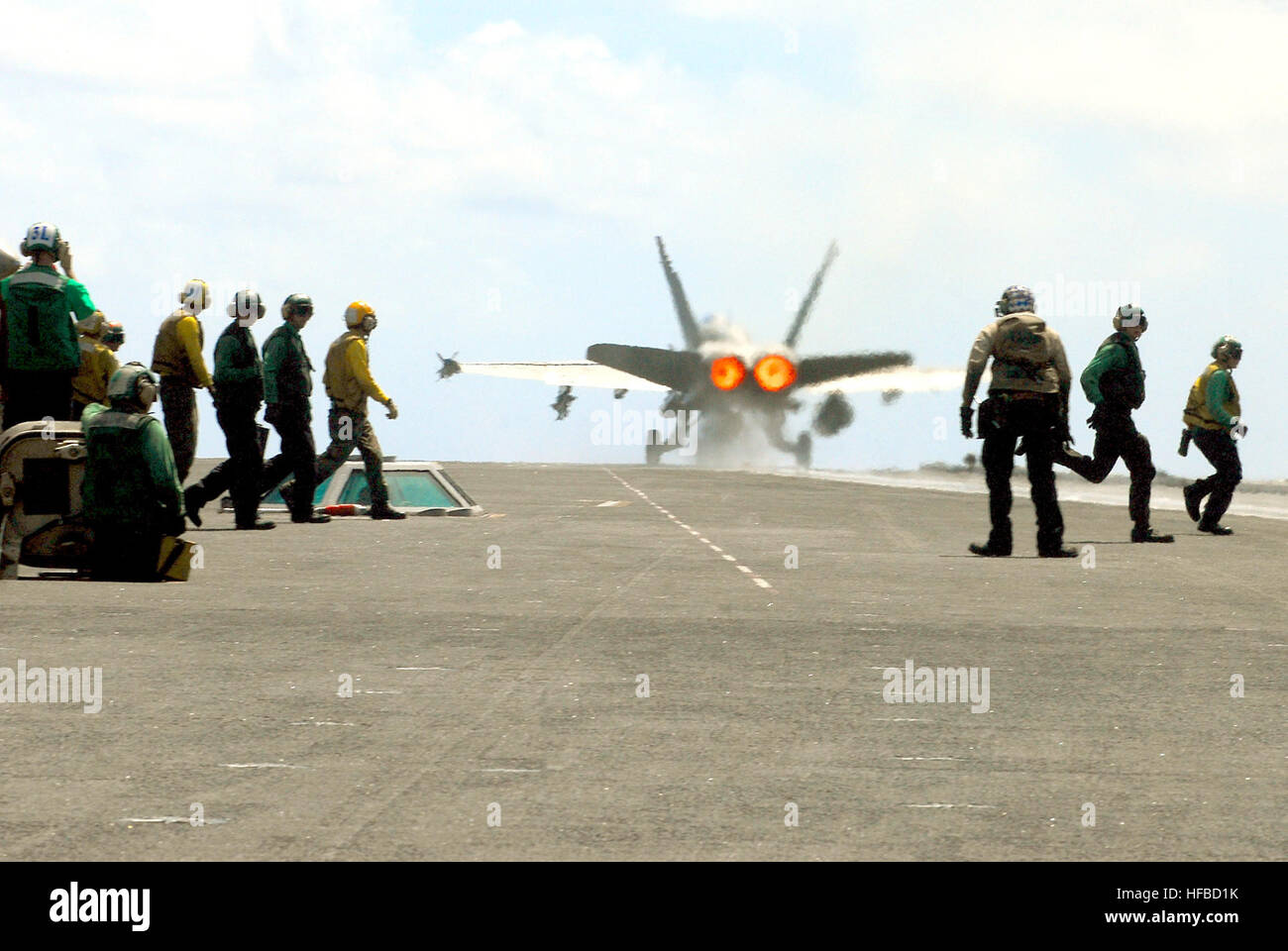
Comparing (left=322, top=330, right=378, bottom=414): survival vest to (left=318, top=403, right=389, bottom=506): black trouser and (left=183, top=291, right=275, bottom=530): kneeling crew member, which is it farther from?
(left=183, top=291, right=275, bottom=530): kneeling crew member

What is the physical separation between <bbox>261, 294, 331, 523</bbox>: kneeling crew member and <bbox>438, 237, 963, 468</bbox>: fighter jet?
34125 mm

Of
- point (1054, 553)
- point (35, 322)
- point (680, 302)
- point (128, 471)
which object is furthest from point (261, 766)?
point (680, 302)

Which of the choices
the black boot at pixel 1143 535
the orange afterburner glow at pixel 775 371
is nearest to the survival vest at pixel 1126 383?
the black boot at pixel 1143 535

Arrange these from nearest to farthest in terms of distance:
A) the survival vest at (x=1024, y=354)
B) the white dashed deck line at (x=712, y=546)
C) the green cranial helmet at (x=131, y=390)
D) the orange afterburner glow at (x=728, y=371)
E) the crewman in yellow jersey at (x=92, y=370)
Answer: the green cranial helmet at (x=131, y=390) → the white dashed deck line at (x=712, y=546) → the crewman in yellow jersey at (x=92, y=370) → the survival vest at (x=1024, y=354) → the orange afterburner glow at (x=728, y=371)

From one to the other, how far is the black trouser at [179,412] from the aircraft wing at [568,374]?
136 feet

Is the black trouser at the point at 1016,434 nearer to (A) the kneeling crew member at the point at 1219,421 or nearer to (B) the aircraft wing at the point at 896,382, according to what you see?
(A) the kneeling crew member at the point at 1219,421

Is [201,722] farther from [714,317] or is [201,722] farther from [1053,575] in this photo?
[714,317]

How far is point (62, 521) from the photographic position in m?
12.1

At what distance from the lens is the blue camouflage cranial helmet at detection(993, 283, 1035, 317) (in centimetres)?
1650

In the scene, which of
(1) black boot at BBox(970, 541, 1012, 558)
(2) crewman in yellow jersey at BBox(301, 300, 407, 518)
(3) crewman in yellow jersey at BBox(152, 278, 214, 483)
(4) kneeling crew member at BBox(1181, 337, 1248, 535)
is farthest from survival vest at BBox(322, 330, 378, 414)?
(4) kneeling crew member at BBox(1181, 337, 1248, 535)

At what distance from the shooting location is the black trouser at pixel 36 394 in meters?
13.0

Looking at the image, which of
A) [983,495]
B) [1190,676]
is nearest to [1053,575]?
[1190,676]

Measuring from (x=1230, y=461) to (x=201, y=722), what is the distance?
50.9ft

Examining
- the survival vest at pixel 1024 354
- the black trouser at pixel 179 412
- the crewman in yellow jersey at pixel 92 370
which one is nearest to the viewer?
the crewman in yellow jersey at pixel 92 370
